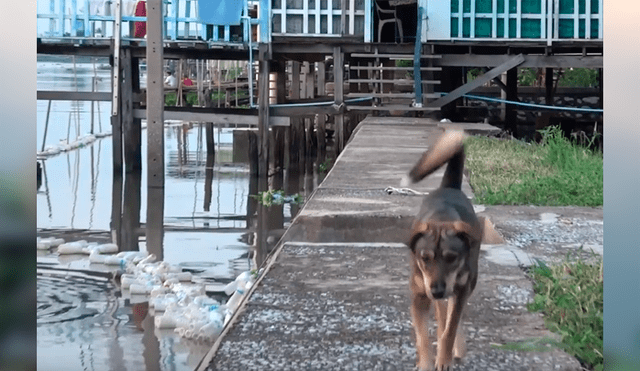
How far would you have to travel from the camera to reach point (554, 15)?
17109mm

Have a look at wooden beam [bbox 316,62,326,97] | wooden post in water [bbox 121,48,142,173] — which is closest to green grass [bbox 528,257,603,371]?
wooden post in water [bbox 121,48,142,173]

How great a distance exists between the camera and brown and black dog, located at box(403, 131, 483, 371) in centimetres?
A: 291

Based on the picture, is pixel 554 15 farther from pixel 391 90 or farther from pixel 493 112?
pixel 493 112

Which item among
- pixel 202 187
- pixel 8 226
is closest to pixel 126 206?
pixel 202 187

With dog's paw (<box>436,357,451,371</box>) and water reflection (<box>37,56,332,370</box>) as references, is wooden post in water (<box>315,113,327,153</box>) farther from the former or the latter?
dog's paw (<box>436,357,451,371</box>)

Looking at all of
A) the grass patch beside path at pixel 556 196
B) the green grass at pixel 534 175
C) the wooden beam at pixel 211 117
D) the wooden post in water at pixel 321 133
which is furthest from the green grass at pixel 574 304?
the wooden post in water at pixel 321 133

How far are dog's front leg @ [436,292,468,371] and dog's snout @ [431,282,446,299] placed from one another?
17 cm

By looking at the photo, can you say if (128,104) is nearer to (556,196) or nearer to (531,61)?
(531,61)

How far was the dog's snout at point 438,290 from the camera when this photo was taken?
9.46 feet

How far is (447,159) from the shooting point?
3.31 meters

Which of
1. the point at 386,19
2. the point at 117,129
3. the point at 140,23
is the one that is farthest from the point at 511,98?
the point at 117,129

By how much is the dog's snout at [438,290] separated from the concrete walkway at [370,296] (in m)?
0.69

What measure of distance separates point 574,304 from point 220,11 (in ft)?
44.8

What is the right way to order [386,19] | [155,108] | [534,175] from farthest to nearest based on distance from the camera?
[386,19] < [155,108] < [534,175]
